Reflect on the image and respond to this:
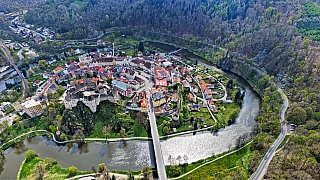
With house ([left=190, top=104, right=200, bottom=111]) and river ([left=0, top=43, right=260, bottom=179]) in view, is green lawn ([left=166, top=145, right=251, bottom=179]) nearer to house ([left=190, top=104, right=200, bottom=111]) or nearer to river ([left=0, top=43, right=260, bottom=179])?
river ([left=0, top=43, right=260, bottom=179])

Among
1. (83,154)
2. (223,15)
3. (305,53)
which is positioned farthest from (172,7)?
(83,154)

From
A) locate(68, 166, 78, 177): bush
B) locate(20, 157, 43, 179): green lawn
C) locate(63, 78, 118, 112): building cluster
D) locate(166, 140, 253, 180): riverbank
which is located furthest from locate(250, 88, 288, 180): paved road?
locate(20, 157, 43, 179): green lawn

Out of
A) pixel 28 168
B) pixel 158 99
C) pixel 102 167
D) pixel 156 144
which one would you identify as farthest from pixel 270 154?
pixel 28 168

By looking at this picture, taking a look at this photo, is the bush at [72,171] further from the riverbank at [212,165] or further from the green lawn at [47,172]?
the riverbank at [212,165]

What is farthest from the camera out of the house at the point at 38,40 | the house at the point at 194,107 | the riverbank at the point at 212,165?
the house at the point at 38,40

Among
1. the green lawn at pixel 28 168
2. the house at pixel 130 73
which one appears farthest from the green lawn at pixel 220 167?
the house at pixel 130 73
